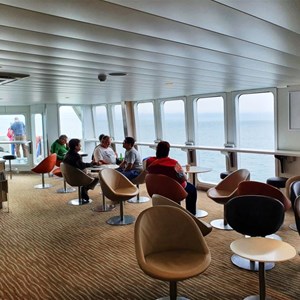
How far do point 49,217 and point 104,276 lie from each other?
104 inches

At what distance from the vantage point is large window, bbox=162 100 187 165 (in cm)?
873

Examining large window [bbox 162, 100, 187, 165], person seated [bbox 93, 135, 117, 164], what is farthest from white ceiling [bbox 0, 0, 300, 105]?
large window [bbox 162, 100, 187, 165]

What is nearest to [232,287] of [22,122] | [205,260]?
[205,260]

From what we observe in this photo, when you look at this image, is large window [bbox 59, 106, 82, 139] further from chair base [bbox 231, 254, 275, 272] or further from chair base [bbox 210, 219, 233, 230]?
chair base [bbox 231, 254, 275, 272]

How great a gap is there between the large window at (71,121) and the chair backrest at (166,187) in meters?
7.07

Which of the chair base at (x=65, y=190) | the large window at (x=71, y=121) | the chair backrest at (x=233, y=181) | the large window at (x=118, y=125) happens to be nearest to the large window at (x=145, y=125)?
the large window at (x=118, y=125)

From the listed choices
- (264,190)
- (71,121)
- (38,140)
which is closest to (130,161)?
(264,190)

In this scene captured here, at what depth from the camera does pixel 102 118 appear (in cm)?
1156

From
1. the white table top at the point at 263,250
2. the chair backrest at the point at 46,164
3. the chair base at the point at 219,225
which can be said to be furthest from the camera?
the chair backrest at the point at 46,164

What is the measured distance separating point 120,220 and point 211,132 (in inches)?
141

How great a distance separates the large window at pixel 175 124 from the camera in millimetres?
8734

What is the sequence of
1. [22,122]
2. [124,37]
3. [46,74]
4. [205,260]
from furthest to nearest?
1. [22,122]
2. [46,74]
3. [205,260]
4. [124,37]

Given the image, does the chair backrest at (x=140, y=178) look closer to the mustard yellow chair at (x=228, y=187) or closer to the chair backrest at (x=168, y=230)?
the mustard yellow chair at (x=228, y=187)

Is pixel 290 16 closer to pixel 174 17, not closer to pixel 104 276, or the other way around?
pixel 174 17
